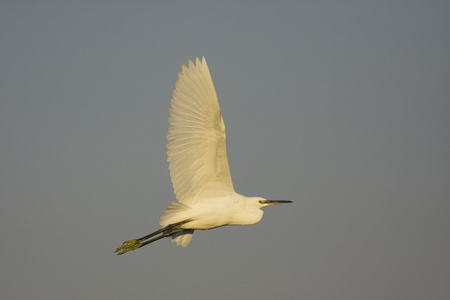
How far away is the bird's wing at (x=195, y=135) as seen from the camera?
41.5 ft

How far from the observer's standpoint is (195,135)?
12812 millimetres

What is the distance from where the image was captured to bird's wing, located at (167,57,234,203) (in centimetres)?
1266

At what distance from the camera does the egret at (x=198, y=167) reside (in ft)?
41.6

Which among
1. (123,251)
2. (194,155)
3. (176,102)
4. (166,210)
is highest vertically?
(176,102)

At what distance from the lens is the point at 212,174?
1309cm

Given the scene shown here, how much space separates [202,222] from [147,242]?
54.5 inches

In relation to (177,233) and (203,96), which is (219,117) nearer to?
(203,96)

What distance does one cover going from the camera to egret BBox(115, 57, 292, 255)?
1269 cm

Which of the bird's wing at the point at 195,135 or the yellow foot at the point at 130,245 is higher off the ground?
the bird's wing at the point at 195,135

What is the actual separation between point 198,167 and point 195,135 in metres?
0.72

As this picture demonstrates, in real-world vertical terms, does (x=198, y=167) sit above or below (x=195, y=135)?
below

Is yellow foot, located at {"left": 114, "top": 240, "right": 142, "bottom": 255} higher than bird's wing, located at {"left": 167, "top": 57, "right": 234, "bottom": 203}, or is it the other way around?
bird's wing, located at {"left": 167, "top": 57, "right": 234, "bottom": 203}

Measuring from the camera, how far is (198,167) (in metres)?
13.0

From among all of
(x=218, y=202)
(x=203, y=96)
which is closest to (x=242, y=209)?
(x=218, y=202)
